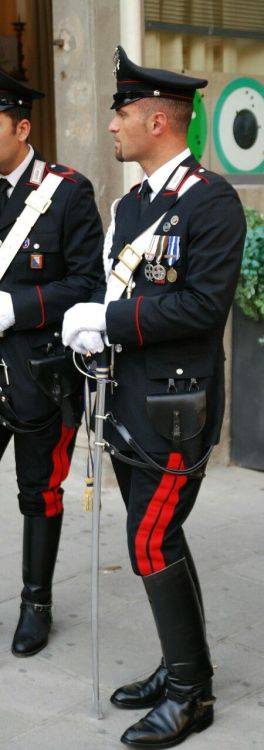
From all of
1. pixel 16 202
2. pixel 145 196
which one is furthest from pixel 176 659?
pixel 16 202

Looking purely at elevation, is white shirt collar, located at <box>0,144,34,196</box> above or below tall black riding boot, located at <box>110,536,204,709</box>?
above

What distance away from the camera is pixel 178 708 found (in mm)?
3207

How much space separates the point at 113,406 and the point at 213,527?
2093 mm

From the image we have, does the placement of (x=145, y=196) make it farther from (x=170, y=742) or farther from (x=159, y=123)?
(x=170, y=742)

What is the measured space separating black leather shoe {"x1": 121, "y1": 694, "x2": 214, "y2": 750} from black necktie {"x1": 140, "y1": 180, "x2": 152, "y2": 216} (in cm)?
144

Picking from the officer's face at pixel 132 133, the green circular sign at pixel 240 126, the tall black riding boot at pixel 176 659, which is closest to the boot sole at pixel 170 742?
the tall black riding boot at pixel 176 659

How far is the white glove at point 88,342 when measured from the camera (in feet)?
10.2

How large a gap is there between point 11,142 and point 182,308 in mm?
1046

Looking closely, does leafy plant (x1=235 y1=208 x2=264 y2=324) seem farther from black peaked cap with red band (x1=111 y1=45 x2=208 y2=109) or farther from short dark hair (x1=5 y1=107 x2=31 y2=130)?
black peaked cap with red band (x1=111 y1=45 x2=208 y2=109)

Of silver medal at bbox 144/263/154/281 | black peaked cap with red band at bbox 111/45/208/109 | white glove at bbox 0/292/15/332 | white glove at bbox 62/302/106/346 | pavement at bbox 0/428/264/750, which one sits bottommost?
pavement at bbox 0/428/264/750

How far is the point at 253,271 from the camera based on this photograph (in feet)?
A: 18.4

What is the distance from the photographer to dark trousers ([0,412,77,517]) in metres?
3.82

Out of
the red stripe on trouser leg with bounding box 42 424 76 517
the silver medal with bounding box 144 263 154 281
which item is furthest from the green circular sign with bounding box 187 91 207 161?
the silver medal with bounding box 144 263 154 281

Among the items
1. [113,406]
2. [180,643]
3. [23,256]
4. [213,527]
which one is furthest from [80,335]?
[213,527]
